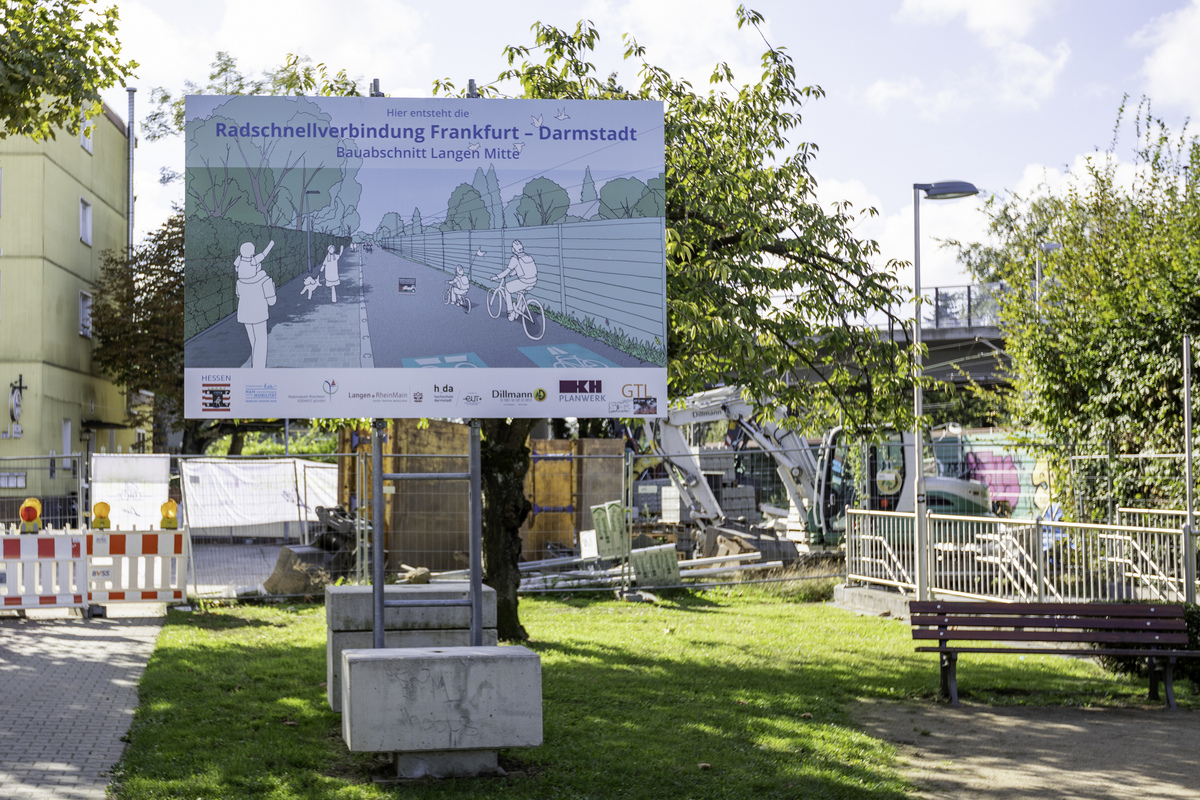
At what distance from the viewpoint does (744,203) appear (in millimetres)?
10734

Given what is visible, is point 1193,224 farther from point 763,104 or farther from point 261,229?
point 261,229

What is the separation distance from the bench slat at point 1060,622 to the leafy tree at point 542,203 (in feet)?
14.5

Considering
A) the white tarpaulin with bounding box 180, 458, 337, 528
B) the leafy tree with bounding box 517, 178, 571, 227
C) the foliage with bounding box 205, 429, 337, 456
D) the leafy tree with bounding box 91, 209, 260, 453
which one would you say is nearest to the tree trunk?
the leafy tree with bounding box 517, 178, 571, 227

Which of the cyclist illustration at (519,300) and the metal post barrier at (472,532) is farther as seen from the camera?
the cyclist illustration at (519,300)

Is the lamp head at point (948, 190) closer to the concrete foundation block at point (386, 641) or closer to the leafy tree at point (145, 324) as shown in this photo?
the concrete foundation block at point (386, 641)

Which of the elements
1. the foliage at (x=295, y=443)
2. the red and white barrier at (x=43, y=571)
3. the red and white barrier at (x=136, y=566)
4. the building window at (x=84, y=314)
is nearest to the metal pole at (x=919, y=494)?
the red and white barrier at (x=136, y=566)

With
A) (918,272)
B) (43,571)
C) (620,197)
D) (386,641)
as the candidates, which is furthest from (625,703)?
(43,571)

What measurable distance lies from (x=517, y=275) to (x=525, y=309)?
245 mm

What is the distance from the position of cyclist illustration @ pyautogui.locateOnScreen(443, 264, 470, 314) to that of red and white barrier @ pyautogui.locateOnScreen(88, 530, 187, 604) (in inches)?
308

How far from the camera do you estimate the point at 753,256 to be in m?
10.4

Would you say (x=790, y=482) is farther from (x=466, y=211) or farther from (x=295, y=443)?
(x=295, y=443)

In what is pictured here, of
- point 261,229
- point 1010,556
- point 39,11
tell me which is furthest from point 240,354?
point 1010,556

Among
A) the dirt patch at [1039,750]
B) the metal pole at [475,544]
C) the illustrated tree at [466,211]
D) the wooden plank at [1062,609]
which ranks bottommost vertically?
the dirt patch at [1039,750]

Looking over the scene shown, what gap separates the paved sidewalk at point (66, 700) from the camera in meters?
6.50
